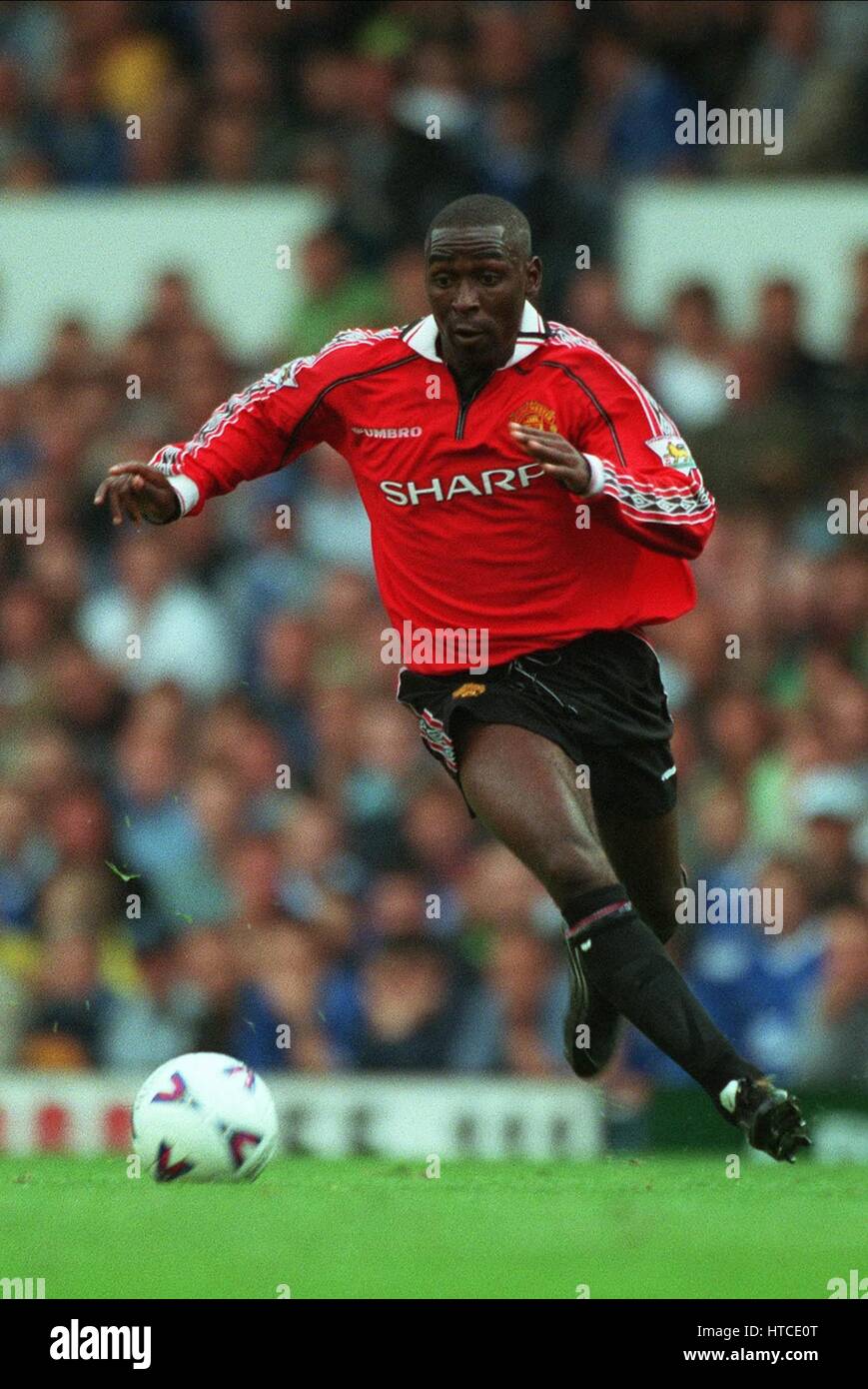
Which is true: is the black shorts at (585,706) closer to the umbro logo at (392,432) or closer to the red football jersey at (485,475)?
the red football jersey at (485,475)

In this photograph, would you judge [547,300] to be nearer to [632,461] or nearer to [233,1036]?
[233,1036]

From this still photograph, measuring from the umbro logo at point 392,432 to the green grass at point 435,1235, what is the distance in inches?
83.7

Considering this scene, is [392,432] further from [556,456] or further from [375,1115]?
[375,1115]

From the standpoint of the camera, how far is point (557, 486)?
7.28 metres

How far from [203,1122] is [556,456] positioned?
212 cm

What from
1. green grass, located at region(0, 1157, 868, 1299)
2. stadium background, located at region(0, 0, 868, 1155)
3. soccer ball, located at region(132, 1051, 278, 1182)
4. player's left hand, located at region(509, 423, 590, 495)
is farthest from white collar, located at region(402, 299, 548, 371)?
stadium background, located at region(0, 0, 868, 1155)

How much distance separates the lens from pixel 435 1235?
647 centimetres

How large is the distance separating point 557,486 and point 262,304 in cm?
628

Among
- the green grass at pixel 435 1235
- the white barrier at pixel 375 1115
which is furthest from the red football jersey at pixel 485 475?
the white barrier at pixel 375 1115

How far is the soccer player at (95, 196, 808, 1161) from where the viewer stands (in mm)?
6914

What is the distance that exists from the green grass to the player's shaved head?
8.46ft

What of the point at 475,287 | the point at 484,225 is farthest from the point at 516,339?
the point at 484,225
